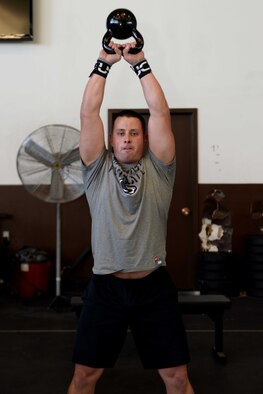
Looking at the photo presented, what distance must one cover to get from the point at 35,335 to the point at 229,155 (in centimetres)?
265

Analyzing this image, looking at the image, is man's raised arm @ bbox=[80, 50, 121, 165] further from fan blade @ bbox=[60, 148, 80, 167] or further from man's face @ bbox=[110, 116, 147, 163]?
fan blade @ bbox=[60, 148, 80, 167]

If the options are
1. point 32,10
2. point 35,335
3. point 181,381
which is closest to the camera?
point 181,381

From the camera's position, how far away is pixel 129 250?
1.76 m

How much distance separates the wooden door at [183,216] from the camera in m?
4.91

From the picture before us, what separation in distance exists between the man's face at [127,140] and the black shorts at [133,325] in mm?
469

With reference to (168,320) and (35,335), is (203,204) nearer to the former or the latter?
(35,335)

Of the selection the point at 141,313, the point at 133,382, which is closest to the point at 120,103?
the point at 133,382

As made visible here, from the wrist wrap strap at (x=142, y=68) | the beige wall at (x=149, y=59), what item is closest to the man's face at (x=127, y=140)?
the wrist wrap strap at (x=142, y=68)

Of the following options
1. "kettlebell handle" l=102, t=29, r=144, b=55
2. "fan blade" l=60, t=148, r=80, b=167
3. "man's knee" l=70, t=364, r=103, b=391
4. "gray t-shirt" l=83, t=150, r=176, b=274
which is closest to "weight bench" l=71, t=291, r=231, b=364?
"man's knee" l=70, t=364, r=103, b=391

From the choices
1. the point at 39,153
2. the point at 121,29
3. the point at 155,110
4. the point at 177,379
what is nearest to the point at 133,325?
the point at 177,379

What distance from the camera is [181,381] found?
174 centimetres

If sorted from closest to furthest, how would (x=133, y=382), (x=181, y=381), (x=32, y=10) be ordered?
1. (x=181, y=381)
2. (x=133, y=382)
3. (x=32, y=10)

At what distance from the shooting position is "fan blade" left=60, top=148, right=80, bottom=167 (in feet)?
Answer: 13.3

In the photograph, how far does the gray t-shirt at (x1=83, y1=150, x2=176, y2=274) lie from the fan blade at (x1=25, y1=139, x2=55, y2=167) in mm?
2260
